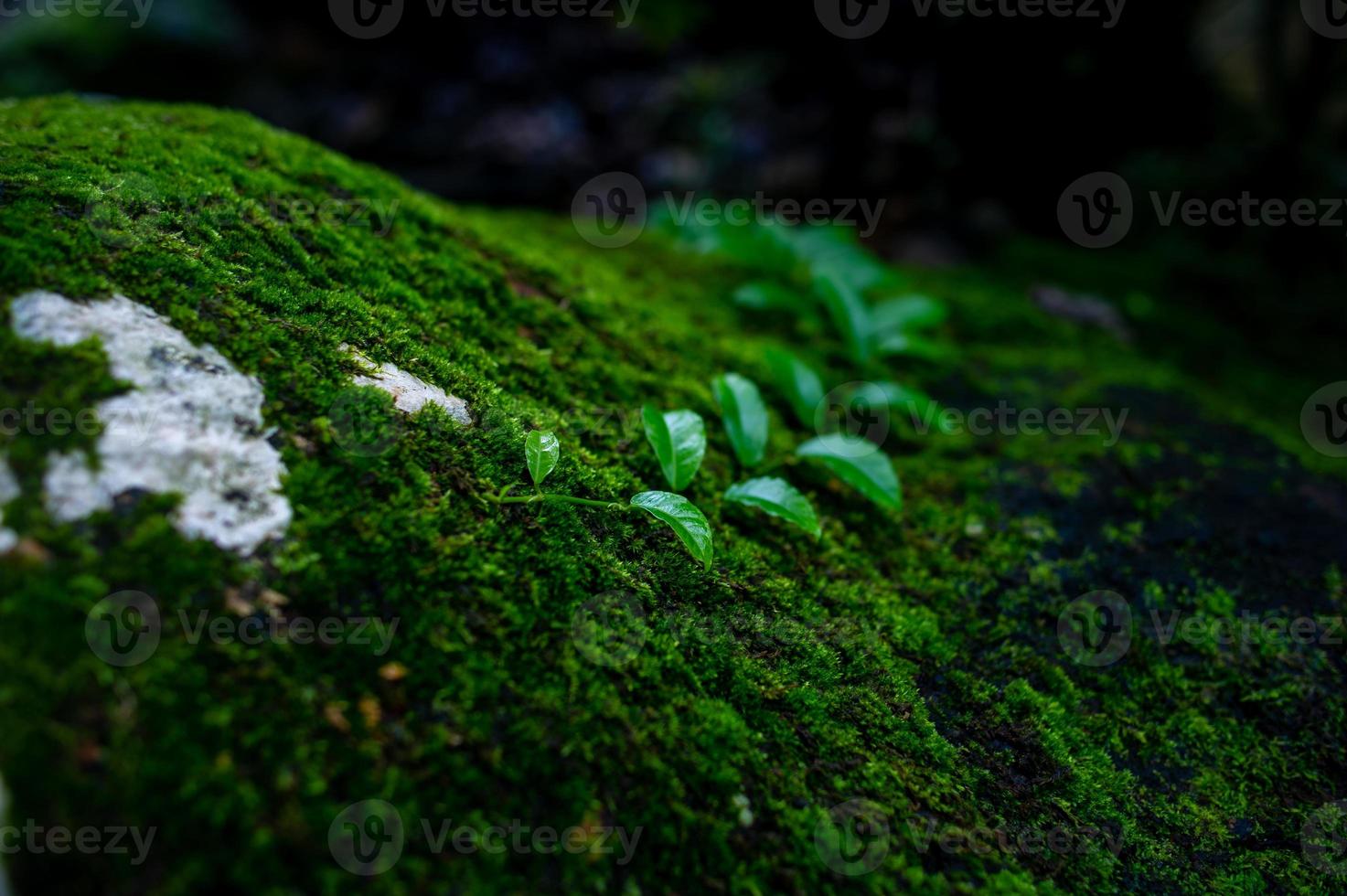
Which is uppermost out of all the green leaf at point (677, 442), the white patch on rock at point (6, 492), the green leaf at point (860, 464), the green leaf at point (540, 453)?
the green leaf at point (860, 464)

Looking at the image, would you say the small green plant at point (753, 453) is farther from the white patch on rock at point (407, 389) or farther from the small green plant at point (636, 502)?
the white patch on rock at point (407, 389)

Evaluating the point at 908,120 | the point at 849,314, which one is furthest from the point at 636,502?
the point at 908,120

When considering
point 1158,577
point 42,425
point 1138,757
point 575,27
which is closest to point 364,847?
point 42,425

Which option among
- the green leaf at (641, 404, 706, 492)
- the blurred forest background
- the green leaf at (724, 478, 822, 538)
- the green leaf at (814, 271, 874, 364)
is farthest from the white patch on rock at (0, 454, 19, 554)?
the blurred forest background

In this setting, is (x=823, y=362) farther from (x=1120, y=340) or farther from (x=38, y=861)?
(x=38, y=861)

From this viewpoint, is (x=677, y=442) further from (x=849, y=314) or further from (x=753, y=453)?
(x=849, y=314)

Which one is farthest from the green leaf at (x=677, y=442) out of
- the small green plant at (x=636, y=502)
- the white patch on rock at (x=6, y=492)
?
the white patch on rock at (x=6, y=492)
